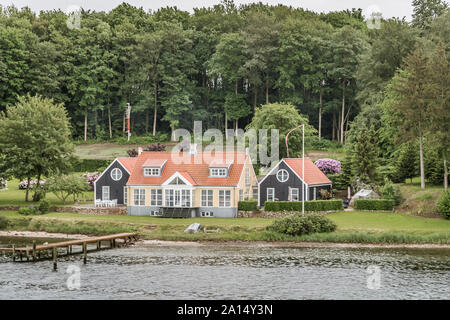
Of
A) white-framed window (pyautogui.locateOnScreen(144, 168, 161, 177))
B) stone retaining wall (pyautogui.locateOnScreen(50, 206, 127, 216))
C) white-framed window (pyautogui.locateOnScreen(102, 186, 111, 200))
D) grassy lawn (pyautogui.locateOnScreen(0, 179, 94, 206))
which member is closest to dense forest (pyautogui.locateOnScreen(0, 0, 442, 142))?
grassy lawn (pyautogui.locateOnScreen(0, 179, 94, 206))

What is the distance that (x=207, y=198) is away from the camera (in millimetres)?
62500

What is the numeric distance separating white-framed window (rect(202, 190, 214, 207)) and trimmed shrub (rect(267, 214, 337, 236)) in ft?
28.0

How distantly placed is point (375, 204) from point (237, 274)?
76.9 ft

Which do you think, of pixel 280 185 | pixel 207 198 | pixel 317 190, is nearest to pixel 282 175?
pixel 280 185

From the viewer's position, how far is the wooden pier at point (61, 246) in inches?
1905

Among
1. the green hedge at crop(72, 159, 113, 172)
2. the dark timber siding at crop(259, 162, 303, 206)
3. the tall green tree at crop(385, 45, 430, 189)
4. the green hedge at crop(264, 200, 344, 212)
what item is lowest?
the green hedge at crop(264, 200, 344, 212)

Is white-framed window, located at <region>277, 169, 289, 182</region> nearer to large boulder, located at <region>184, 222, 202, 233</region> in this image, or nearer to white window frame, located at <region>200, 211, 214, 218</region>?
white window frame, located at <region>200, 211, 214, 218</region>

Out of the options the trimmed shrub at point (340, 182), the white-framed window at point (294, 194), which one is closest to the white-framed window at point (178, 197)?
the white-framed window at point (294, 194)

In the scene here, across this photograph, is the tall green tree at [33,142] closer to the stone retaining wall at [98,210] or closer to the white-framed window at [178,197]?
the stone retaining wall at [98,210]

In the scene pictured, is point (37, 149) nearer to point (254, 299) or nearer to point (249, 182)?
point (249, 182)

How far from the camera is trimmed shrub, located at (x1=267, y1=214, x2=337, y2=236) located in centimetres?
5525

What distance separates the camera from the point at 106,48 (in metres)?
114

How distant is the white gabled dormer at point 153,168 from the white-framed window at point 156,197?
1753 millimetres
